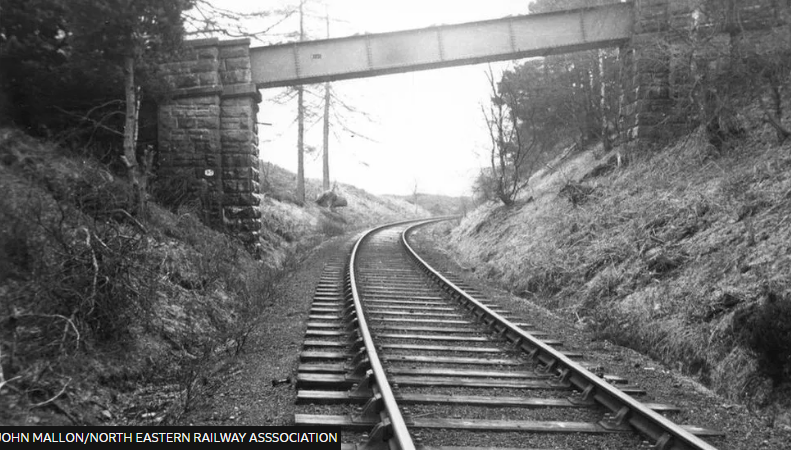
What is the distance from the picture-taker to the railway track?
3.75 meters

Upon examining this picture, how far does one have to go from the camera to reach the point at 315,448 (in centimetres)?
353

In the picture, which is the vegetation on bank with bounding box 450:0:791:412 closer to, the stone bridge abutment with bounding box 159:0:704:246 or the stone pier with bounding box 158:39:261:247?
the stone bridge abutment with bounding box 159:0:704:246

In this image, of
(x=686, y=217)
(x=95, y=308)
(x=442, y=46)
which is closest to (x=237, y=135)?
(x=442, y=46)

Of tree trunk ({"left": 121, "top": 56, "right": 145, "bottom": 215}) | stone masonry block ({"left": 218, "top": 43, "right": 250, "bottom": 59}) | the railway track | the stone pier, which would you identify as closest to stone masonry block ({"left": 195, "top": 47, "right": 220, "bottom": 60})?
the stone pier

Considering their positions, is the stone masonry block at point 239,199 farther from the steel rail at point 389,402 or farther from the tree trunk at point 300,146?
the tree trunk at point 300,146

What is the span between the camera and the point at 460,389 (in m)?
4.77

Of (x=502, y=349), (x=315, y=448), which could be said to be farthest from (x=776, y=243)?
(x=315, y=448)

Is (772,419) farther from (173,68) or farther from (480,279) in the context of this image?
(173,68)

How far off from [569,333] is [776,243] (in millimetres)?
2552

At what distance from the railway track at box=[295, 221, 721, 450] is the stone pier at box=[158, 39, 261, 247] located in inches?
221

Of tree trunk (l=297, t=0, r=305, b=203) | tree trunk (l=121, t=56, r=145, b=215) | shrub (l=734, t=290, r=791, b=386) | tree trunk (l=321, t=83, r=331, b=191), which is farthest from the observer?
tree trunk (l=321, t=83, r=331, b=191)

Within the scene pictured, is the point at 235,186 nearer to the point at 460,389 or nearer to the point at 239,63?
the point at 239,63

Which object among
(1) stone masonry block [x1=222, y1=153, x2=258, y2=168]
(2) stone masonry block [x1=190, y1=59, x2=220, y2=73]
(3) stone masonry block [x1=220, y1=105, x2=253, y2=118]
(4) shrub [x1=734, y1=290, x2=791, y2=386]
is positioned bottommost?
(4) shrub [x1=734, y1=290, x2=791, y2=386]

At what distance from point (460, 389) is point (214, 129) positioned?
9.60 m
